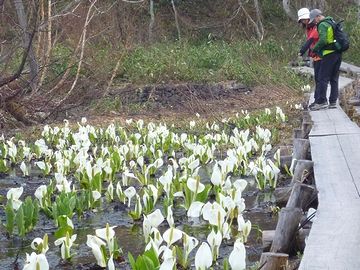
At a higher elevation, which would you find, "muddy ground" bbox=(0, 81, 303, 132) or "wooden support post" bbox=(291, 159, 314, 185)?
"wooden support post" bbox=(291, 159, 314, 185)

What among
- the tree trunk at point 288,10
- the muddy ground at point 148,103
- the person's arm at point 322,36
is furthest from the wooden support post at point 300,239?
the tree trunk at point 288,10

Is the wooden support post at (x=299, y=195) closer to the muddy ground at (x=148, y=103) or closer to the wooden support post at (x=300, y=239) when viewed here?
the wooden support post at (x=300, y=239)

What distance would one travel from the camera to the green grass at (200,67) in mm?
15445

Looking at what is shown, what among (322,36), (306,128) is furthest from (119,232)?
(322,36)

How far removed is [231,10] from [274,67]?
34.5ft

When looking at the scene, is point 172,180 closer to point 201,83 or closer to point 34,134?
point 34,134

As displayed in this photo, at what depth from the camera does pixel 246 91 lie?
49.9 feet

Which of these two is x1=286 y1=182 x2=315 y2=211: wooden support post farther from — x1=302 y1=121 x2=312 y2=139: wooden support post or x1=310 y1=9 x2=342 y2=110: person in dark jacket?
x1=310 y1=9 x2=342 y2=110: person in dark jacket

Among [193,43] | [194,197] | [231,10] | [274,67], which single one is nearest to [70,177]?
[194,197]

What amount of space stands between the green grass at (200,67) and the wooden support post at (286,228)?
1169 cm

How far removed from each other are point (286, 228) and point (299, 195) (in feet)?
2.01

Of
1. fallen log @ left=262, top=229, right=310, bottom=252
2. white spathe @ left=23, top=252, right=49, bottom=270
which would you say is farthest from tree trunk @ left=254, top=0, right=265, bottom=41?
white spathe @ left=23, top=252, right=49, bottom=270

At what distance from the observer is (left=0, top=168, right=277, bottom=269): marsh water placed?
3.79m

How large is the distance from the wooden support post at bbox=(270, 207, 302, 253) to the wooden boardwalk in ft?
0.35
